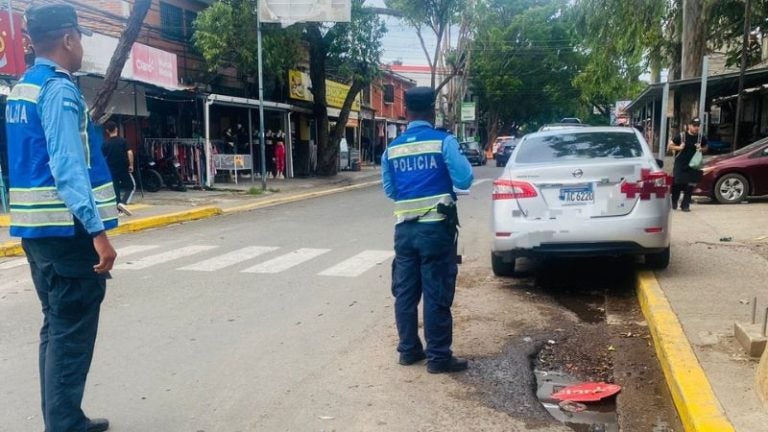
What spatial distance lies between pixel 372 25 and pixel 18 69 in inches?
547

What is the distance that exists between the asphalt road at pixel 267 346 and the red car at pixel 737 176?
7.54 m

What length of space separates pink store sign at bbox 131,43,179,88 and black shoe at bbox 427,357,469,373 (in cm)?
1471

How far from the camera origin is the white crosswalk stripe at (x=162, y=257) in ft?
27.2

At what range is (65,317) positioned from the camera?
318 centimetres

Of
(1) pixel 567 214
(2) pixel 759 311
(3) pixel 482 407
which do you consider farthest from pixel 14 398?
(2) pixel 759 311

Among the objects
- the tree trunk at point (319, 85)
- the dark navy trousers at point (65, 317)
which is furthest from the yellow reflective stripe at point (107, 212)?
the tree trunk at point (319, 85)

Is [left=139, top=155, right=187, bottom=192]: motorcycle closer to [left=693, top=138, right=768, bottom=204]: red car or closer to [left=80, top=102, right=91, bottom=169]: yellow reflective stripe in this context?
[left=693, top=138, right=768, bottom=204]: red car

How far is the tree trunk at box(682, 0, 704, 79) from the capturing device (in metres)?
18.8

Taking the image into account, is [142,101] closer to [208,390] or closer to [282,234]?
[282,234]

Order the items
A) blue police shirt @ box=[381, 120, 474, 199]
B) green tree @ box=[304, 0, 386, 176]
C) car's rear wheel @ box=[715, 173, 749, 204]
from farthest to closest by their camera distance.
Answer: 1. green tree @ box=[304, 0, 386, 176]
2. car's rear wheel @ box=[715, 173, 749, 204]
3. blue police shirt @ box=[381, 120, 474, 199]

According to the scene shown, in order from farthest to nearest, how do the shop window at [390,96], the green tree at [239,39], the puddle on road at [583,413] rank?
1. the shop window at [390,96]
2. the green tree at [239,39]
3. the puddle on road at [583,413]

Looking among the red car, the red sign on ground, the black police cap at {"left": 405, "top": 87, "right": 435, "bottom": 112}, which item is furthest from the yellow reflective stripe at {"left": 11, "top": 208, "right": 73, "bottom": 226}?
the red car

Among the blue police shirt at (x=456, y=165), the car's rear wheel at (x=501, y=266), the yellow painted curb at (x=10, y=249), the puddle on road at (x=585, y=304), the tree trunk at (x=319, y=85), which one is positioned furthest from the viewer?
the tree trunk at (x=319, y=85)

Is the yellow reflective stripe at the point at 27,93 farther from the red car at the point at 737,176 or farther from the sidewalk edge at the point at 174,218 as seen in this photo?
the red car at the point at 737,176
